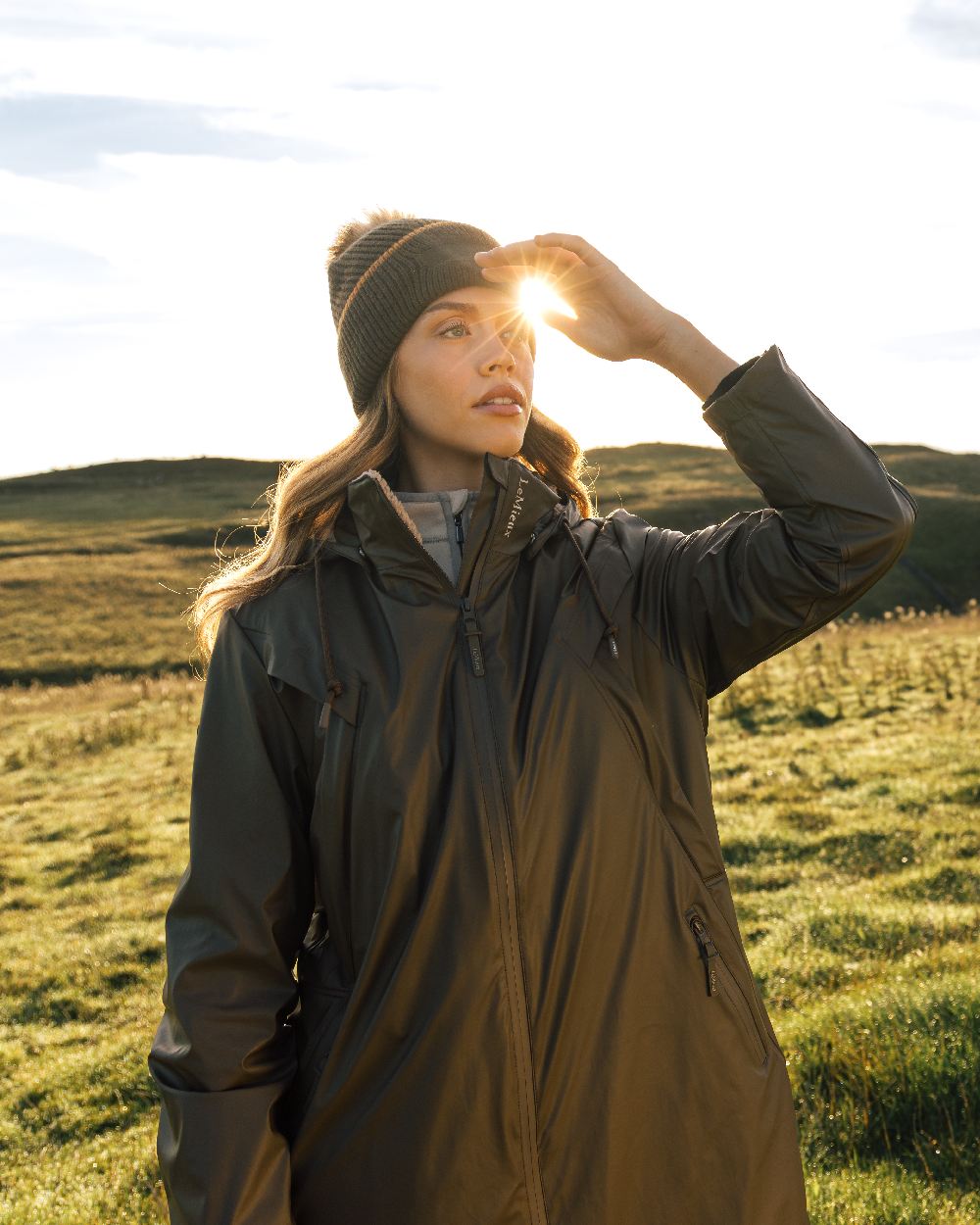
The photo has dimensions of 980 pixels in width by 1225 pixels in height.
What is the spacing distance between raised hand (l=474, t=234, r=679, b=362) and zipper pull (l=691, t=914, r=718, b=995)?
1350 mm

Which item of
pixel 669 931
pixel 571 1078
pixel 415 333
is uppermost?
pixel 415 333

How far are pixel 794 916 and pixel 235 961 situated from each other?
5.96 meters

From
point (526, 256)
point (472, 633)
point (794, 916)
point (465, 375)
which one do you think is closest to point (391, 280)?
point (465, 375)

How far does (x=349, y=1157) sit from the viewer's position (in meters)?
2.38

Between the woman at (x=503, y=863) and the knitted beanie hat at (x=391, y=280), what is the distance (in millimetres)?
383

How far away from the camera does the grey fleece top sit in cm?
282

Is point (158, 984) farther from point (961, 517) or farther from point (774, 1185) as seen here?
point (961, 517)

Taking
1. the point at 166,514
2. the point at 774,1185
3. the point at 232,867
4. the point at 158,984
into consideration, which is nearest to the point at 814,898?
the point at 158,984

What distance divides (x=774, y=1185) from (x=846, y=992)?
4064mm

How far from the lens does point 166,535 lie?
58.8m

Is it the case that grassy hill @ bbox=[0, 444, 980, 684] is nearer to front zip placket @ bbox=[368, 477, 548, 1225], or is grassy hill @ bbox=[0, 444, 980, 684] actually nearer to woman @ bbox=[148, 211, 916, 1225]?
woman @ bbox=[148, 211, 916, 1225]

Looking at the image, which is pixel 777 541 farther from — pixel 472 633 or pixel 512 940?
pixel 512 940

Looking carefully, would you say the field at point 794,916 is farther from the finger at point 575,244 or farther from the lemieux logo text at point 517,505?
the finger at point 575,244

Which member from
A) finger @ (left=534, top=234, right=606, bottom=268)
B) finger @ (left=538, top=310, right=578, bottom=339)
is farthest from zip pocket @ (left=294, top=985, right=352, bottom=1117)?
finger @ (left=534, top=234, right=606, bottom=268)
